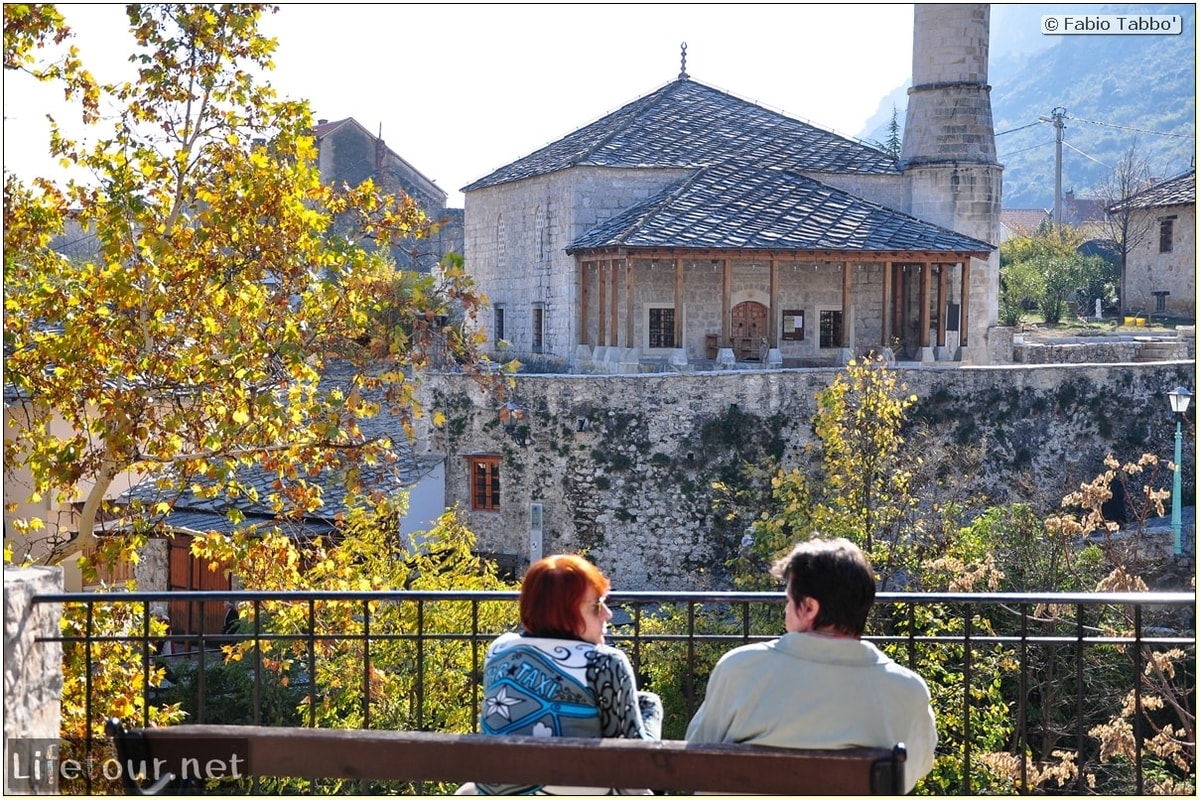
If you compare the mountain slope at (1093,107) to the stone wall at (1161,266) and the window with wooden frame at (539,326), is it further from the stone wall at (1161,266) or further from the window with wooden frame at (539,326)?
the window with wooden frame at (539,326)

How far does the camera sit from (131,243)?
780 centimetres

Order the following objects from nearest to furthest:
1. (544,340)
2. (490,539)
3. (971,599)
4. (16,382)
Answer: (971,599)
(16,382)
(490,539)
(544,340)

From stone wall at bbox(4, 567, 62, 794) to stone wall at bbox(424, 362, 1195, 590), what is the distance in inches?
622

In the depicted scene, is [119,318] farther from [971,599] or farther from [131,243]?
[971,599]

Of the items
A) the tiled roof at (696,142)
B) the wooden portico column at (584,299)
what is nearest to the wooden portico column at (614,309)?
the wooden portico column at (584,299)

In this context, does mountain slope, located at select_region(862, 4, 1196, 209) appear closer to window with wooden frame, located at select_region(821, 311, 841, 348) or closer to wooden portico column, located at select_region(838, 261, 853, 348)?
window with wooden frame, located at select_region(821, 311, 841, 348)

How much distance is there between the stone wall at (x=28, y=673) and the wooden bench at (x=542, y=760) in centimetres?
86

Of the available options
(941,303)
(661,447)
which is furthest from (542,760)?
(941,303)

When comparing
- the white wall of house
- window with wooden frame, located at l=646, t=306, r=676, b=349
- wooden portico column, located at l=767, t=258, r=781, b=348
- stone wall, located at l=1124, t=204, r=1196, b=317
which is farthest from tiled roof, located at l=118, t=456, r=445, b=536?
stone wall, located at l=1124, t=204, r=1196, b=317

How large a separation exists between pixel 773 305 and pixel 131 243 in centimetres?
1792

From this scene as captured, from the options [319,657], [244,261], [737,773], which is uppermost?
[244,261]

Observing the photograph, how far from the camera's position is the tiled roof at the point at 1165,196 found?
37.2 m

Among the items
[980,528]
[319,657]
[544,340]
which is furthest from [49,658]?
[544,340]

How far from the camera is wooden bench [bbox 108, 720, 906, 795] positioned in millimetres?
2984
